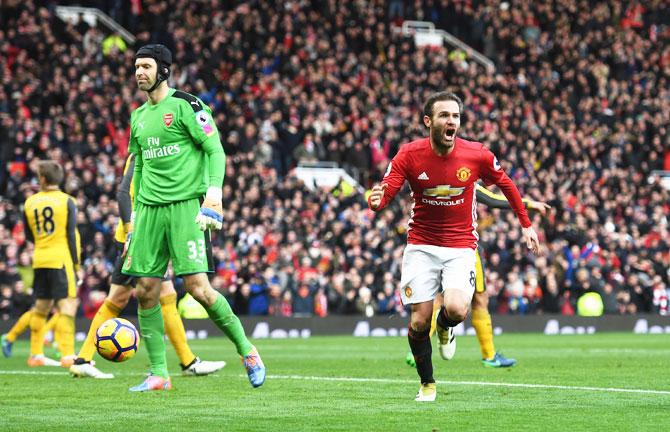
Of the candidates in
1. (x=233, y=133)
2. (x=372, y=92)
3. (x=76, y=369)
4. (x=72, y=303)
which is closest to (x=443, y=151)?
(x=76, y=369)

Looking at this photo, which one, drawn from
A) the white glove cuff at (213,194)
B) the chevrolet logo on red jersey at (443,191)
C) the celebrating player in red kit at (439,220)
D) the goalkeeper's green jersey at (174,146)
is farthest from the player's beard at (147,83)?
the chevrolet logo on red jersey at (443,191)

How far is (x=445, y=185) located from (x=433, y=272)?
2.22ft

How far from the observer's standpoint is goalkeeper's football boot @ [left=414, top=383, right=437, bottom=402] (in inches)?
365

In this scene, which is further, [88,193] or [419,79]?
[419,79]

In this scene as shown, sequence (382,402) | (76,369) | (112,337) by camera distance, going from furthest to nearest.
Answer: (76,369)
(112,337)
(382,402)

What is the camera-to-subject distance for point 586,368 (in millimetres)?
13500

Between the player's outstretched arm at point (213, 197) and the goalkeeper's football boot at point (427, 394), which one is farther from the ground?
the player's outstretched arm at point (213, 197)

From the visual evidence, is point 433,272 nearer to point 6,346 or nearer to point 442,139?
point 442,139

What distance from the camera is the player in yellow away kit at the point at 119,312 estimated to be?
1150cm

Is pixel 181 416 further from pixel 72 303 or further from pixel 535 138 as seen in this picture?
pixel 535 138

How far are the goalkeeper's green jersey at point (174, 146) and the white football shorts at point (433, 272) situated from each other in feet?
→ 5.62

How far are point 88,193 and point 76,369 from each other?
11868mm

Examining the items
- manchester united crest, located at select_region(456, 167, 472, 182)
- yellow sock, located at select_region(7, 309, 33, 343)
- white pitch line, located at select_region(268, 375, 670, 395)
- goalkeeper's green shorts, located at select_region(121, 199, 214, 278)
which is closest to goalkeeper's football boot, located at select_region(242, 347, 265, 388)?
goalkeeper's green shorts, located at select_region(121, 199, 214, 278)

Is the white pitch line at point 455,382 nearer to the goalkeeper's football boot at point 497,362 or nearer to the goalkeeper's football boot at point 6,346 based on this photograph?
the goalkeeper's football boot at point 497,362
